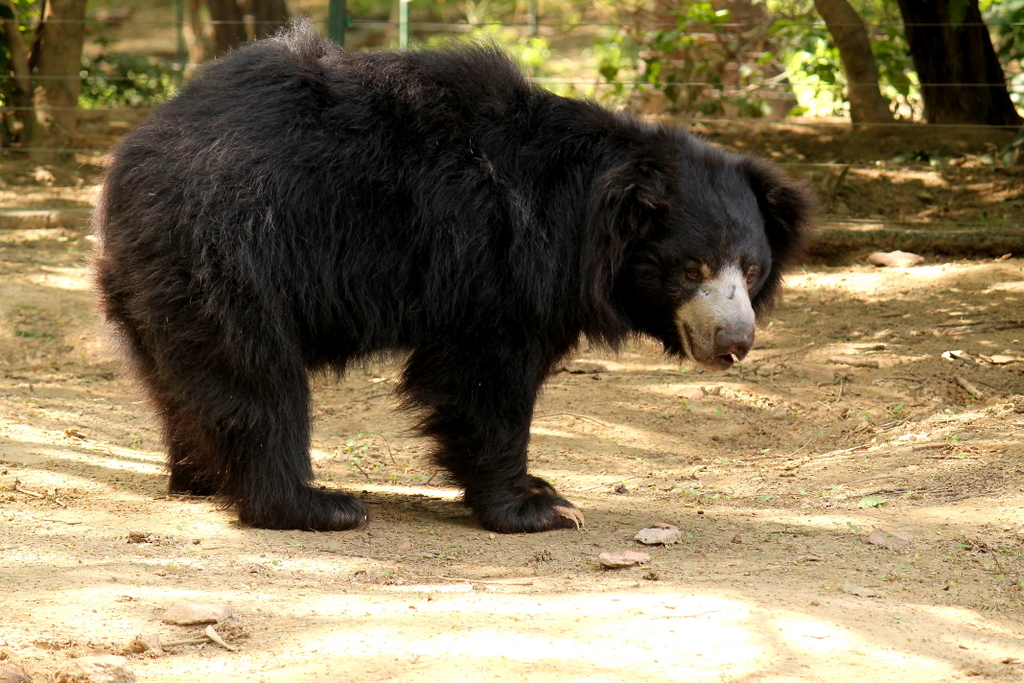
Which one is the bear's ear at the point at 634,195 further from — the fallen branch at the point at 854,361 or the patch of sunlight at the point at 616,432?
the fallen branch at the point at 854,361

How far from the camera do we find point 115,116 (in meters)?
8.52

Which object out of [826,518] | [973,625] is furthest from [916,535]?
[973,625]

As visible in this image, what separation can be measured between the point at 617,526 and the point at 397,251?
1097mm

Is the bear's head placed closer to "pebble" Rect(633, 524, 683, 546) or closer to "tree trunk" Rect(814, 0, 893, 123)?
"pebble" Rect(633, 524, 683, 546)

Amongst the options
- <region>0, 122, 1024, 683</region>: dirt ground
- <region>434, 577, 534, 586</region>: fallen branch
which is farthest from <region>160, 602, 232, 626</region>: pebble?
<region>434, 577, 534, 586</region>: fallen branch

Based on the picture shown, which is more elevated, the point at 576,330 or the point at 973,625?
the point at 576,330

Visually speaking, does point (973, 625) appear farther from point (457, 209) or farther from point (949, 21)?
point (949, 21)

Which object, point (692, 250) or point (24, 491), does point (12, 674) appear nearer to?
point (24, 491)

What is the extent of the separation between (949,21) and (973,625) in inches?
237

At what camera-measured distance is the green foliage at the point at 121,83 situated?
33.4 feet

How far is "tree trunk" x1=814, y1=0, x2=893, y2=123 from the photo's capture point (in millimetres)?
8094

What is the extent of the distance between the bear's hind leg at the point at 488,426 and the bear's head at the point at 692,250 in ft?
1.42

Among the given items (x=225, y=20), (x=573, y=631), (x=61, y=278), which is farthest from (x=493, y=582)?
(x=225, y=20)

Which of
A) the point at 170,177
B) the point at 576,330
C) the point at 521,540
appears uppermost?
the point at 170,177
